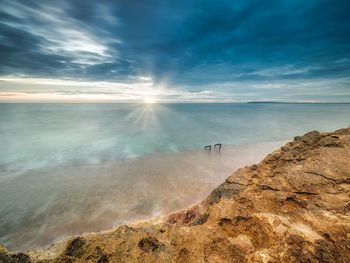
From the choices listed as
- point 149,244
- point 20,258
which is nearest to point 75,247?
point 20,258

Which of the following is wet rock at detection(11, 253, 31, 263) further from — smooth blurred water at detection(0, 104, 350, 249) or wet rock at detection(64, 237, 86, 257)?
smooth blurred water at detection(0, 104, 350, 249)

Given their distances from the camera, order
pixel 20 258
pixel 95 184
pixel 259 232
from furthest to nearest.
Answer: pixel 95 184 → pixel 259 232 → pixel 20 258

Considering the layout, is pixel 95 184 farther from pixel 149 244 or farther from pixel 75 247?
pixel 149 244

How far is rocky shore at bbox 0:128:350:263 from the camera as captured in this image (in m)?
4.52

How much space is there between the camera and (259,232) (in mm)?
5180

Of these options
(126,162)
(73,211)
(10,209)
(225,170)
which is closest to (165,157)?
(126,162)

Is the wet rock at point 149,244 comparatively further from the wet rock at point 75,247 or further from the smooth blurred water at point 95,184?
the smooth blurred water at point 95,184

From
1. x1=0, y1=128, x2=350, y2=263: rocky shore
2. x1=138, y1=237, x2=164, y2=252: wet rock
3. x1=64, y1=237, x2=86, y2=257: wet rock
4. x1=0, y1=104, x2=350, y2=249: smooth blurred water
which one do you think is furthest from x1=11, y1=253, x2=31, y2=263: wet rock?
x1=0, y1=104, x2=350, y2=249: smooth blurred water

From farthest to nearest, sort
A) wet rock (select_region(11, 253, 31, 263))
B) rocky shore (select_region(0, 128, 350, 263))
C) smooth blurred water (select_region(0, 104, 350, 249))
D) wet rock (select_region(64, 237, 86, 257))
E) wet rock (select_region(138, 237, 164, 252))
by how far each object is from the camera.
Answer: smooth blurred water (select_region(0, 104, 350, 249)) → wet rock (select_region(138, 237, 164, 252)) → wet rock (select_region(64, 237, 86, 257)) → wet rock (select_region(11, 253, 31, 263)) → rocky shore (select_region(0, 128, 350, 263))

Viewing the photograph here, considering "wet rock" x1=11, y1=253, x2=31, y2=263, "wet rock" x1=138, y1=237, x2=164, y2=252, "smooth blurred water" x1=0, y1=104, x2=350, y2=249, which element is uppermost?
"wet rock" x1=138, y1=237, x2=164, y2=252

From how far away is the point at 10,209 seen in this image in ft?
51.9

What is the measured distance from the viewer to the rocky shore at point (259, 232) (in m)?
4.52

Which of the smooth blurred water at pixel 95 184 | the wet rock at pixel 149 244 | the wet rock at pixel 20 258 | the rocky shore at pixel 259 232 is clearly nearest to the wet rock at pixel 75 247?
the rocky shore at pixel 259 232

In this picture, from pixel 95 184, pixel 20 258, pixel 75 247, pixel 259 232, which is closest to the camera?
pixel 20 258
